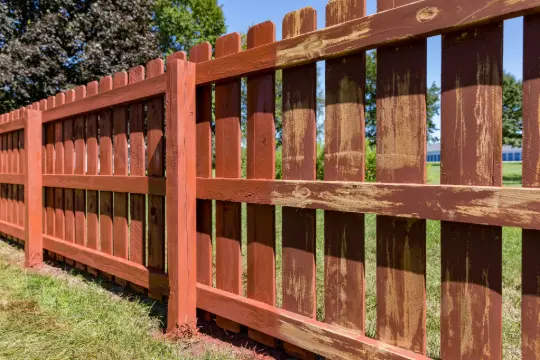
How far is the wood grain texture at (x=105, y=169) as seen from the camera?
3.26m

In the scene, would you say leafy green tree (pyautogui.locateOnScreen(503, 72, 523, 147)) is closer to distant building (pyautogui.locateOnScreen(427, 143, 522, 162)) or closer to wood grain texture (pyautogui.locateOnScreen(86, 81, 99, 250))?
distant building (pyautogui.locateOnScreen(427, 143, 522, 162))

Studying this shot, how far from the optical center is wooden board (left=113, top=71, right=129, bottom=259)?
122 inches

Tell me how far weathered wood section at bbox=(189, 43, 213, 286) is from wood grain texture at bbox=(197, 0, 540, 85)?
14.2 inches

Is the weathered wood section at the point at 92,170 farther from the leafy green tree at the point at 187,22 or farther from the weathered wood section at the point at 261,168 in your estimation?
the leafy green tree at the point at 187,22

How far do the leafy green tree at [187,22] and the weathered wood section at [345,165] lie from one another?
2374 centimetres

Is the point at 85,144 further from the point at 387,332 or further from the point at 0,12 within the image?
the point at 0,12

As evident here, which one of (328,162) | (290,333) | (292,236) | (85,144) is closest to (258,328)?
(290,333)

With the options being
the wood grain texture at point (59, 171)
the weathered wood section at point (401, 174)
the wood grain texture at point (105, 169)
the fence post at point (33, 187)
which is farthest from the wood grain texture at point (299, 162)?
the fence post at point (33, 187)

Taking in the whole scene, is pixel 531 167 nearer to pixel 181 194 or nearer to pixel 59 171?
pixel 181 194

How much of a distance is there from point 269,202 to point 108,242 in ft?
6.35

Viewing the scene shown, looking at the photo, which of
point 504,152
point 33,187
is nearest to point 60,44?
point 33,187

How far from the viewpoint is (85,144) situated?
12.0 ft

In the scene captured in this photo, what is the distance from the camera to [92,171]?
11.5 ft

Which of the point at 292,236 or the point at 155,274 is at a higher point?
the point at 292,236
